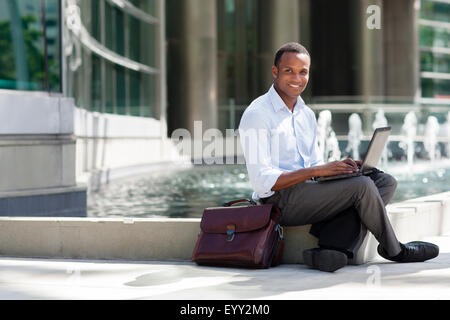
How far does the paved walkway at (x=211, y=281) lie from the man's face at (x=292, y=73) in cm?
126

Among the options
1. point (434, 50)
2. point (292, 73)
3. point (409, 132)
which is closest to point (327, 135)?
point (409, 132)

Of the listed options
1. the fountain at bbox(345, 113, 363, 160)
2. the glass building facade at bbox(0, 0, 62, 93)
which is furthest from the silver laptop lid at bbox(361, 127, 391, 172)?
the fountain at bbox(345, 113, 363, 160)

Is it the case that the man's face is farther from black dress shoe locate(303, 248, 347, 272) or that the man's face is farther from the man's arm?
black dress shoe locate(303, 248, 347, 272)

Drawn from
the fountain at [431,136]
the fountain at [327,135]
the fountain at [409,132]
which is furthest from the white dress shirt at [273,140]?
the fountain at [431,136]

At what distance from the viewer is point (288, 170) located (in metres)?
5.79

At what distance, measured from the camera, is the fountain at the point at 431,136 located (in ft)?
92.4

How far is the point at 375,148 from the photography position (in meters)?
5.64

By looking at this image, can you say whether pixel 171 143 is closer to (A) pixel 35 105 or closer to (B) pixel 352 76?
(A) pixel 35 105

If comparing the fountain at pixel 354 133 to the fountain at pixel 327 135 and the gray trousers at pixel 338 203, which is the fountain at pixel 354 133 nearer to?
the fountain at pixel 327 135

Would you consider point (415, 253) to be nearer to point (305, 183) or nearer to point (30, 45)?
point (305, 183)

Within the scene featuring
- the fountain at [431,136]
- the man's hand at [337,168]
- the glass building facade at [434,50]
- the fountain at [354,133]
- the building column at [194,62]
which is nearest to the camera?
the man's hand at [337,168]

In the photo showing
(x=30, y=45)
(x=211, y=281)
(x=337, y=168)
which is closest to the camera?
(x=211, y=281)

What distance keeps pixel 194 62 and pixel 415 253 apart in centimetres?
2289
